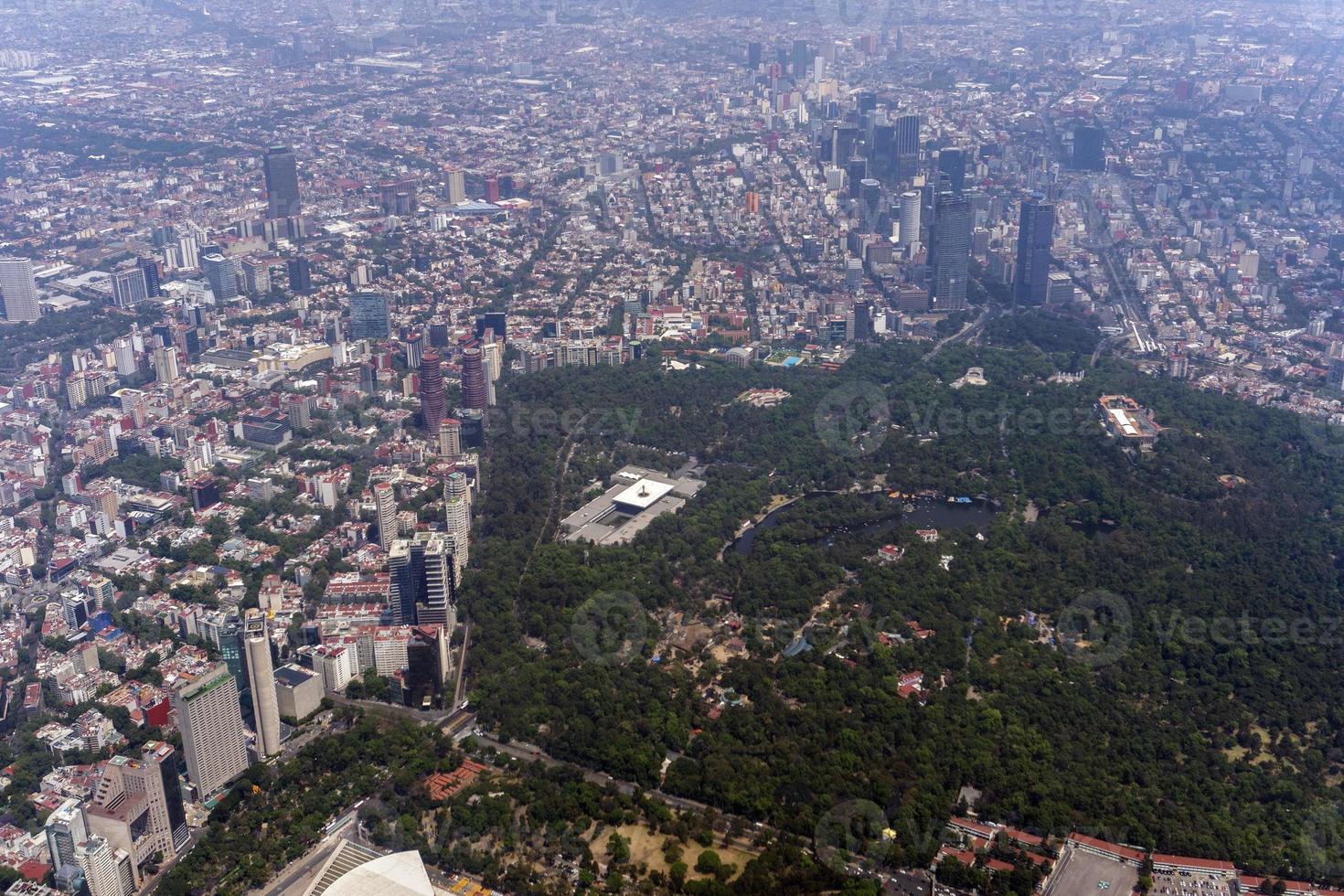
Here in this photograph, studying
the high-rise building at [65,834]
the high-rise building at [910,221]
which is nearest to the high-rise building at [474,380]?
the high-rise building at [65,834]

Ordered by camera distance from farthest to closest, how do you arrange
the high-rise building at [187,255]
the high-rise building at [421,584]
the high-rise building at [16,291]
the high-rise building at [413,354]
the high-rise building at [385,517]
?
the high-rise building at [187,255]
the high-rise building at [16,291]
the high-rise building at [413,354]
the high-rise building at [385,517]
the high-rise building at [421,584]

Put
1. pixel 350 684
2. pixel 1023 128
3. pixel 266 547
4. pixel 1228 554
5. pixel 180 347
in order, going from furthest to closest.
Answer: pixel 1023 128 < pixel 180 347 < pixel 266 547 < pixel 1228 554 < pixel 350 684

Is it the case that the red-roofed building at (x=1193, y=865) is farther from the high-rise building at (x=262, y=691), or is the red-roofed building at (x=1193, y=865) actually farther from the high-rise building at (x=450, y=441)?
the high-rise building at (x=450, y=441)

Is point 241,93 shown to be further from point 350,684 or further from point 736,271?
point 350,684

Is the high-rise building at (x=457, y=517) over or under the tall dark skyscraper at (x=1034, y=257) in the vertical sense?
under

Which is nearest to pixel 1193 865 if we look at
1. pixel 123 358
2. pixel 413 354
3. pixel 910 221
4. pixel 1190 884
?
pixel 1190 884

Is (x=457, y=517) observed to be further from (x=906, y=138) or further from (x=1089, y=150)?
(x=1089, y=150)

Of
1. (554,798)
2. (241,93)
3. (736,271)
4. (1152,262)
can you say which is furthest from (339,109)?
(554,798)
